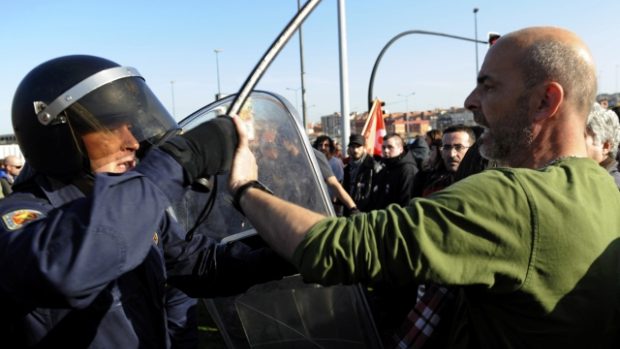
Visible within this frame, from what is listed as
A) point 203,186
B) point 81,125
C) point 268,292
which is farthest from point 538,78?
point 81,125

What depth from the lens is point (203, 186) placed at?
1.40 metres

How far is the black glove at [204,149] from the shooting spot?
1301mm

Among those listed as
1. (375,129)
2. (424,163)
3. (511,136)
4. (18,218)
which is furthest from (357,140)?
(18,218)

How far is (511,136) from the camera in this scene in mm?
1575

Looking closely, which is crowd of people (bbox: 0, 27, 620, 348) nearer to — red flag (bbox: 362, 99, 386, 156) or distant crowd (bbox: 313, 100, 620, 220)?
distant crowd (bbox: 313, 100, 620, 220)

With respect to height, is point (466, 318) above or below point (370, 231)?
below

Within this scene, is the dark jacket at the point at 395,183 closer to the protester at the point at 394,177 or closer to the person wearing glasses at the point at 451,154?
the protester at the point at 394,177

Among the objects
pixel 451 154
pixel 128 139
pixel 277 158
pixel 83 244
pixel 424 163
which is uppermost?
pixel 128 139

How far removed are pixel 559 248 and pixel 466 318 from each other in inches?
13.6

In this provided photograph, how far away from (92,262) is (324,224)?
1.77ft

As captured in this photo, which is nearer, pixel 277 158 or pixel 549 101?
pixel 549 101

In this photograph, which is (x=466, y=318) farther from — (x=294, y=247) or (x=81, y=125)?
(x=81, y=125)

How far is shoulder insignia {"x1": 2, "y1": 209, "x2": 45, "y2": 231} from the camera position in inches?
50.4

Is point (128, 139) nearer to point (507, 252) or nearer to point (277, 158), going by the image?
point (277, 158)
